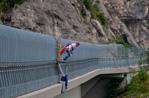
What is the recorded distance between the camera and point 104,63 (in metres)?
42.5

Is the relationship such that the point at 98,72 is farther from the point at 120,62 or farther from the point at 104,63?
the point at 120,62

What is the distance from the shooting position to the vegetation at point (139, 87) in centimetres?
4322

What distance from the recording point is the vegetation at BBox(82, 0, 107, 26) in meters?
63.3

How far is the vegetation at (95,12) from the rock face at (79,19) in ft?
3.88

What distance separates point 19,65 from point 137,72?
114ft

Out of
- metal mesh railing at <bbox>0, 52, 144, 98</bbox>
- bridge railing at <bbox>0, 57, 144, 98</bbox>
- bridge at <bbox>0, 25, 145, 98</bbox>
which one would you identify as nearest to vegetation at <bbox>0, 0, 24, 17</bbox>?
bridge at <bbox>0, 25, 145, 98</bbox>

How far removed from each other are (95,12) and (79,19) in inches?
503

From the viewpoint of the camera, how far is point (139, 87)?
148 feet

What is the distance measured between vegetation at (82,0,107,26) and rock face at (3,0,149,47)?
118 cm

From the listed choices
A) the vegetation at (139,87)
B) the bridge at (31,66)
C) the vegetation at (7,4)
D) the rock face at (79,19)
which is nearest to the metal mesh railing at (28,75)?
the bridge at (31,66)

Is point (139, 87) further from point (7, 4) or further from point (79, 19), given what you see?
point (7, 4)

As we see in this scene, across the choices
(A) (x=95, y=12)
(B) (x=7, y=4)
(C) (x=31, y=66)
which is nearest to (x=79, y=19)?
(B) (x=7, y=4)

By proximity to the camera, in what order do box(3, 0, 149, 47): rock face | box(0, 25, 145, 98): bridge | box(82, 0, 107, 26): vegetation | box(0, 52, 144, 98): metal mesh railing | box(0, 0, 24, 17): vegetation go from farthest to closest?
box(82, 0, 107, 26): vegetation → box(3, 0, 149, 47): rock face → box(0, 0, 24, 17): vegetation → box(0, 25, 145, 98): bridge → box(0, 52, 144, 98): metal mesh railing

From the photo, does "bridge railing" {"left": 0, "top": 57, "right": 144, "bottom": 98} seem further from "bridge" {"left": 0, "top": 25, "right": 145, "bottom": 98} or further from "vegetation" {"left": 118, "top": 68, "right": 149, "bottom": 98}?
"vegetation" {"left": 118, "top": 68, "right": 149, "bottom": 98}
